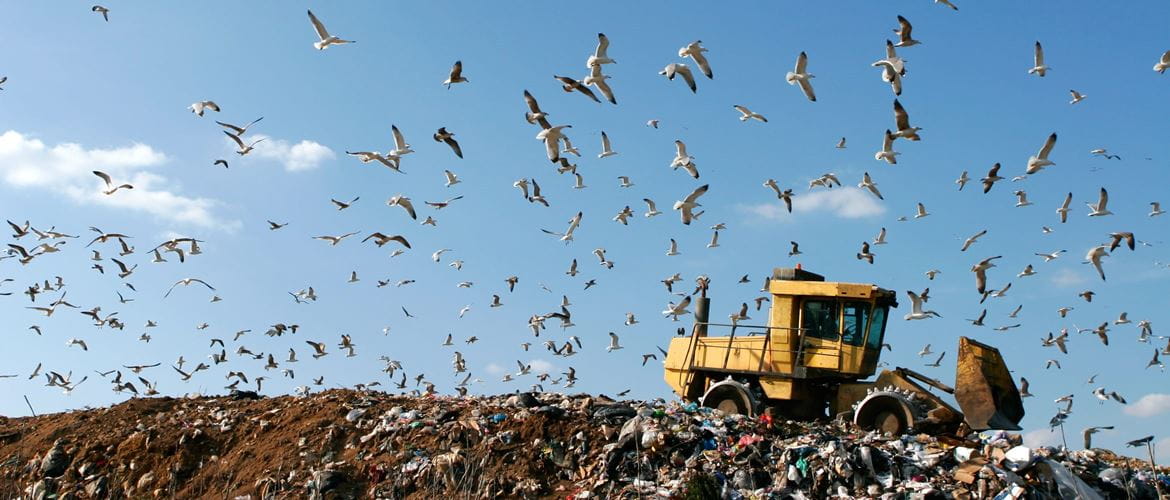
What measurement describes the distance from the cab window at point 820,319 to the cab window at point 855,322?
101 millimetres

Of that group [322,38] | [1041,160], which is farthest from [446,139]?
[1041,160]

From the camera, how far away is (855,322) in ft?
34.6

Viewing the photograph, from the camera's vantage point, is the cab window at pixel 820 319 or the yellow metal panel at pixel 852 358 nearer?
the yellow metal panel at pixel 852 358

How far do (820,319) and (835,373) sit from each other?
58 centimetres

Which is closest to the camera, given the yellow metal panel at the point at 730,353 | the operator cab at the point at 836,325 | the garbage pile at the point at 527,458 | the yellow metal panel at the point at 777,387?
the garbage pile at the point at 527,458

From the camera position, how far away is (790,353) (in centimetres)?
1068

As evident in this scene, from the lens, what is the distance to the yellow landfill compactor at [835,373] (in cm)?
968

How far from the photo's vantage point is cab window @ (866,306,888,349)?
1047 cm

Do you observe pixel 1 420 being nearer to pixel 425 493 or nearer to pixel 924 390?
pixel 425 493

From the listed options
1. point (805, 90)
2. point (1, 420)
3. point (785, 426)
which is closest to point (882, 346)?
point (785, 426)

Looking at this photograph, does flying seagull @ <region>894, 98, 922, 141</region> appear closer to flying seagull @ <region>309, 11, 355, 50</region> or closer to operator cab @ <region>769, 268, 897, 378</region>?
operator cab @ <region>769, 268, 897, 378</region>

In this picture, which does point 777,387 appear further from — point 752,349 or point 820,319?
point 820,319

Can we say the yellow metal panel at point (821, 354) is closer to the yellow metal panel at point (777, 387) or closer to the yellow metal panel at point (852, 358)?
the yellow metal panel at point (852, 358)

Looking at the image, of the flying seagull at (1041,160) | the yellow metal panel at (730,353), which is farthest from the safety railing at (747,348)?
the flying seagull at (1041,160)
